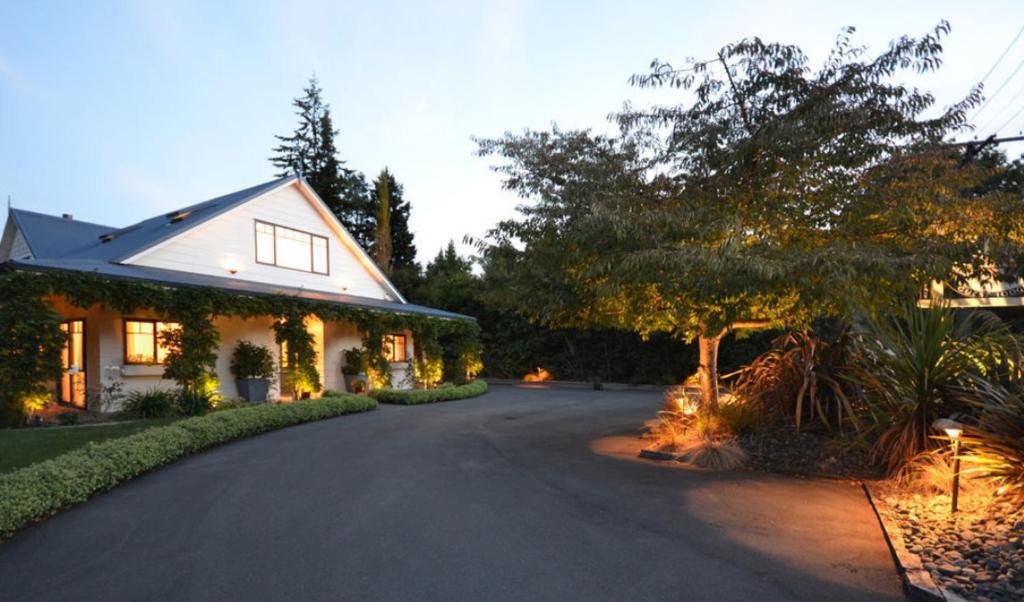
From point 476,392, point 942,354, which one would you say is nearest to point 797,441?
point 942,354

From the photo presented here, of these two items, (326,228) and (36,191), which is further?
(36,191)

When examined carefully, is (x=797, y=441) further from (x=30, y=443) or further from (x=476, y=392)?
(x=476, y=392)

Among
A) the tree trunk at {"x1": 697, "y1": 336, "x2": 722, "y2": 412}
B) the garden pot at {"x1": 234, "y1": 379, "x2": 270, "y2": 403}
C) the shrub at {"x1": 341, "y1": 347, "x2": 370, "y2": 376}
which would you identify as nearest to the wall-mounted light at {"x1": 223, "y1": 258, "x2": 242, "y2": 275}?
the garden pot at {"x1": 234, "y1": 379, "x2": 270, "y2": 403}

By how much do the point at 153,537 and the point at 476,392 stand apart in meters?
15.0

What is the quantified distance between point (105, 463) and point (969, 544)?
8535mm

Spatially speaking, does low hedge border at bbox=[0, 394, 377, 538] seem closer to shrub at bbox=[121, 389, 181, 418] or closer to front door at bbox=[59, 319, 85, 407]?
shrub at bbox=[121, 389, 181, 418]

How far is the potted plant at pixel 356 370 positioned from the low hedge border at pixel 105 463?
19.8 ft

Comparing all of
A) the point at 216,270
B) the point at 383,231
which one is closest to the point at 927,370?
the point at 216,270

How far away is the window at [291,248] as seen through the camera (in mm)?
17344

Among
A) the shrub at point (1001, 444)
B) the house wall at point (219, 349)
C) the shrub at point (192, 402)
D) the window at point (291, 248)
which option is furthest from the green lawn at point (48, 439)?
the shrub at point (1001, 444)

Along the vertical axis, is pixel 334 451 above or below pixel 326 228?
below

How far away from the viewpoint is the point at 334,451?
8.90 meters

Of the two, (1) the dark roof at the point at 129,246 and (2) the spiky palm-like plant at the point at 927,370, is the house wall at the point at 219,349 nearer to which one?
(1) the dark roof at the point at 129,246

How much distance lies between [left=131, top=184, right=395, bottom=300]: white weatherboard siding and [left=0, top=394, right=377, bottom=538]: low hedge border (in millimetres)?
6004
